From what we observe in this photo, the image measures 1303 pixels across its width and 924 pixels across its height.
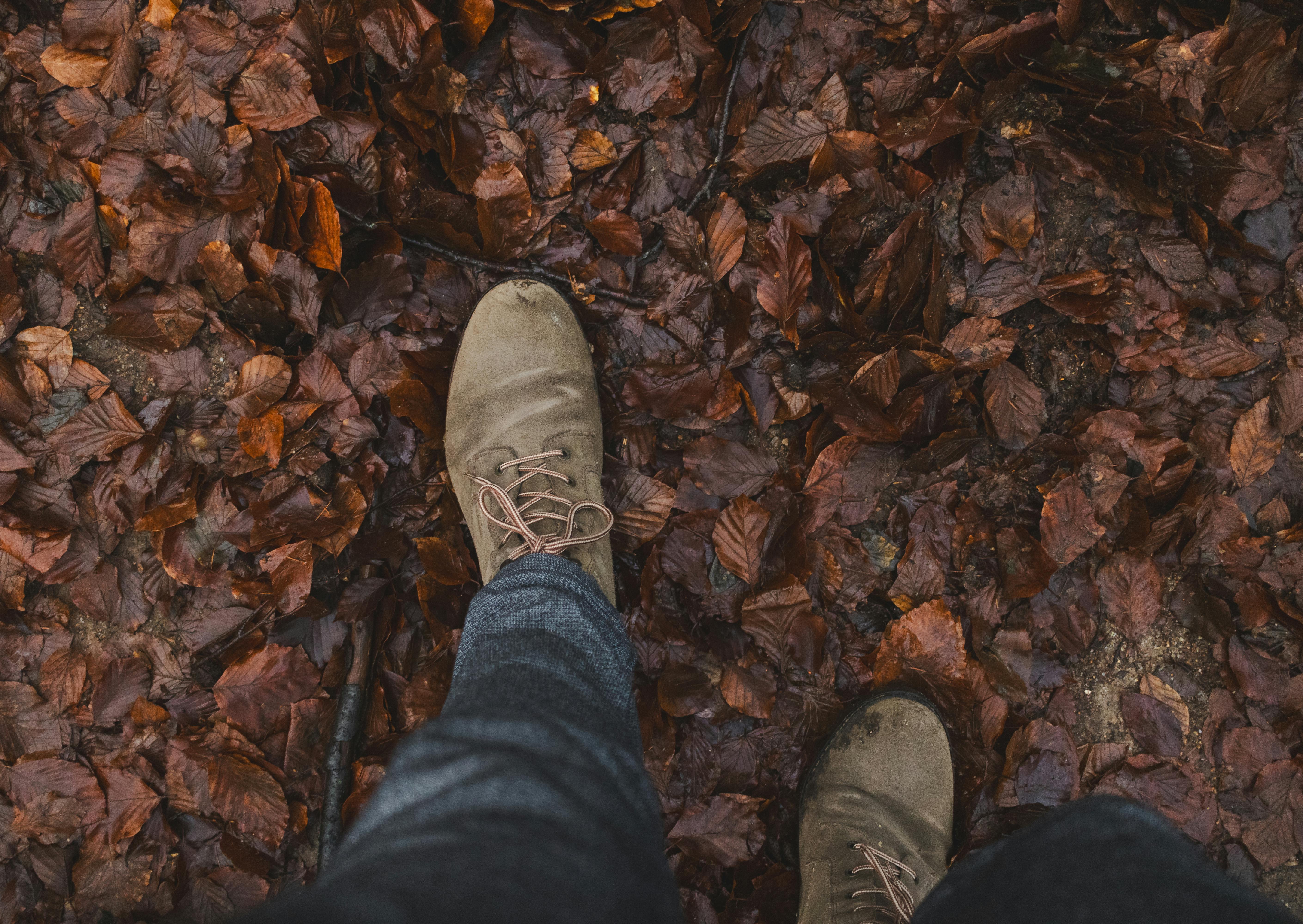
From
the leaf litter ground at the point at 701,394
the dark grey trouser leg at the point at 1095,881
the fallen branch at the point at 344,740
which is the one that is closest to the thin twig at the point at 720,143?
the leaf litter ground at the point at 701,394

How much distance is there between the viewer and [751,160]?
45.4 inches

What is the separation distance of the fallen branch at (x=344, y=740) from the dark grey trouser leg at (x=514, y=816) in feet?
1.14

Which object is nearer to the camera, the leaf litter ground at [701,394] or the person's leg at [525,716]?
the person's leg at [525,716]

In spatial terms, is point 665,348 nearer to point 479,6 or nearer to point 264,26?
point 479,6

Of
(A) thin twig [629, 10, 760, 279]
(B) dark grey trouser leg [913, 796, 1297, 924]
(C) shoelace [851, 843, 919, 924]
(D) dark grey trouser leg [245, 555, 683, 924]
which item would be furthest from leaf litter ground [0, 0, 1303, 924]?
(B) dark grey trouser leg [913, 796, 1297, 924]

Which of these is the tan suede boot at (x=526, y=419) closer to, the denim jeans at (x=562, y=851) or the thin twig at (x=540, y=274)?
the thin twig at (x=540, y=274)

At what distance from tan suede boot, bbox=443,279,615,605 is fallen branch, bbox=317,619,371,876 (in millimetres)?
237

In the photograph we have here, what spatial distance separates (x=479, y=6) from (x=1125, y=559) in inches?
56.3

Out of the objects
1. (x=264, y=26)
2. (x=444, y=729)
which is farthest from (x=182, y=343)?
(x=444, y=729)

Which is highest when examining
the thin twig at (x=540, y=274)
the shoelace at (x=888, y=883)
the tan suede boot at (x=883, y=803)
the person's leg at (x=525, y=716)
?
the thin twig at (x=540, y=274)

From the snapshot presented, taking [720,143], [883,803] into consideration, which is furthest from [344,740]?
[720,143]

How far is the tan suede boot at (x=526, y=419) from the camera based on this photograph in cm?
118

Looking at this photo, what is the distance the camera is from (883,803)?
47.1 inches

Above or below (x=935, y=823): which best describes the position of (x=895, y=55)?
above
